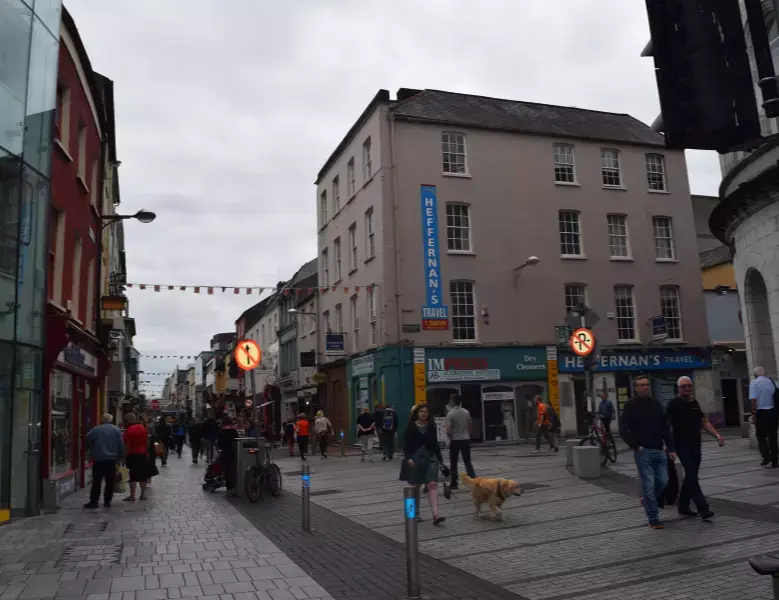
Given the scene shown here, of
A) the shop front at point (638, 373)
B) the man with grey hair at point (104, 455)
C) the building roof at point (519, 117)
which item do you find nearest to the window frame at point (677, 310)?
the shop front at point (638, 373)

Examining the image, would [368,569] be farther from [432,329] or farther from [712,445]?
[432,329]

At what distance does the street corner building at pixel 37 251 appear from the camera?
451 inches

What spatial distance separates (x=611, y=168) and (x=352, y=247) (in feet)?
39.6

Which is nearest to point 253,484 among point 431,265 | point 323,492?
point 323,492

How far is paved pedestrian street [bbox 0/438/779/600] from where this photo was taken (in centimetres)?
655

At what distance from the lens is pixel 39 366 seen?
40.5ft

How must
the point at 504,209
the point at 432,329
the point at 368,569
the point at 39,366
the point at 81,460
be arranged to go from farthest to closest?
the point at 504,209
the point at 432,329
the point at 81,460
the point at 39,366
the point at 368,569

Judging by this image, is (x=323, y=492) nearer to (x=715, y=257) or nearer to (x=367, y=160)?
(x=367, y=160)

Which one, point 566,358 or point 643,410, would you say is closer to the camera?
point 643,410

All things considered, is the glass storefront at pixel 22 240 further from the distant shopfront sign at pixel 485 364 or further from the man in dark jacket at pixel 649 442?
the distant shopfront sign at pixel 485 364

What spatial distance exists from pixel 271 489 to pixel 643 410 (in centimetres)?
757

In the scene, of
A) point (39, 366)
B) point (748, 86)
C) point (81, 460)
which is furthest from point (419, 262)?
point (748, 86)

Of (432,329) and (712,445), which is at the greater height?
(432,329)

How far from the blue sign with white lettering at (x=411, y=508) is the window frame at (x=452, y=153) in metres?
24.0
